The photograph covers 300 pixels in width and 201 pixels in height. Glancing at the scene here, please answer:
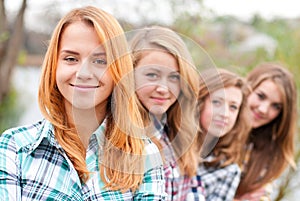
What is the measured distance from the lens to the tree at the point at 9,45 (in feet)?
11.0

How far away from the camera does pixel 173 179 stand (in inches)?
70.0

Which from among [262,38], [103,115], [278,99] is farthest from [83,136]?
[262,38]

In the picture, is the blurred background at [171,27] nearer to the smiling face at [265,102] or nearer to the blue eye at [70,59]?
the smiling face at [265,102]

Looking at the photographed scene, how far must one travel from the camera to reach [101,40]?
1269 mm

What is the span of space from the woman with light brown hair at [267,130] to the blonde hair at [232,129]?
0.15 meters

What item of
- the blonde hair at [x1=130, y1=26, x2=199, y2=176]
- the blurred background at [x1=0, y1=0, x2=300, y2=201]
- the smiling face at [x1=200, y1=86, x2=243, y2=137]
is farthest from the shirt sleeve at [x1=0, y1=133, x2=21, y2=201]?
the blurred background at [x1=0, y1=0, x2=300, y2=201]

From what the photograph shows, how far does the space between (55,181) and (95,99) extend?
22 cm

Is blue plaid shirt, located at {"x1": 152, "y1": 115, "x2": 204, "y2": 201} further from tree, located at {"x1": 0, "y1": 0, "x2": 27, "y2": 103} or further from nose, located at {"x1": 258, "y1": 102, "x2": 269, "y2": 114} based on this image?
tree, located at {"x1": 0, "y1": 0, "x2": 27, "y2": 103}

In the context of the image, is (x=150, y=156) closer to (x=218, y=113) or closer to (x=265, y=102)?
(x=218, y=113)

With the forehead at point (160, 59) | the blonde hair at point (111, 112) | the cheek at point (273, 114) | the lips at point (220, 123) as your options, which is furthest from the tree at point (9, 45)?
the blonde hair at point (111, 112)

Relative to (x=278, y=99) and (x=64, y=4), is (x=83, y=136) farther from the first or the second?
(x=64, y=4)

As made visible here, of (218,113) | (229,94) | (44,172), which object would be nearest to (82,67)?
(44,172)

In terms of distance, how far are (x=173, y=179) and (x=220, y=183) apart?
350 mm

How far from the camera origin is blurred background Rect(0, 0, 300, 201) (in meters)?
3.52
